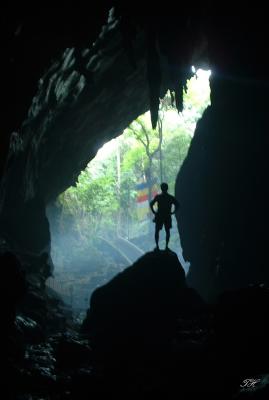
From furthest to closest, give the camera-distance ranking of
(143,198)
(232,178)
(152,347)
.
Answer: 1. (143,198)
2. (232,178)
3. (152,347)

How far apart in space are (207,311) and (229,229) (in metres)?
3.74

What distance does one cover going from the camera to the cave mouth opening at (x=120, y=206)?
100ft

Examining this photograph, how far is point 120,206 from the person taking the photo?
48562 mm

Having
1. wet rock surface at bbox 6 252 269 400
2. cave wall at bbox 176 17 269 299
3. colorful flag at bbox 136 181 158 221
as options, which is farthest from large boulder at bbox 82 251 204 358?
colorful flag at bbox 136 181 158 221

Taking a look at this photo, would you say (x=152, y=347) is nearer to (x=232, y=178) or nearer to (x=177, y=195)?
(x=232, y=178)

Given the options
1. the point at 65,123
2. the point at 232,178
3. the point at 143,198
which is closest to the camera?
the point at 232,178

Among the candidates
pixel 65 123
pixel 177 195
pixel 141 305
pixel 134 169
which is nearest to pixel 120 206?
pixel 134 169

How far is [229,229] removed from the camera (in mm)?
12531

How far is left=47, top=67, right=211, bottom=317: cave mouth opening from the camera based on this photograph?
30.6m

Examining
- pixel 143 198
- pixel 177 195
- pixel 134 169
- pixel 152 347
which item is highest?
pixel 134 169

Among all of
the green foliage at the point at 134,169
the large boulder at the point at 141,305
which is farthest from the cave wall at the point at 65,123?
the green foliage at the point at 134,169

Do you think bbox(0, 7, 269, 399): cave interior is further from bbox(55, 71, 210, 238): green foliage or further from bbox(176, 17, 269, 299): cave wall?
bbox(55, 71, 210, 238): green foliage

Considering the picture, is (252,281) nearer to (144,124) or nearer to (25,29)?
(25,29)

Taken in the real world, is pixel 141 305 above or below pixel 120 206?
below
